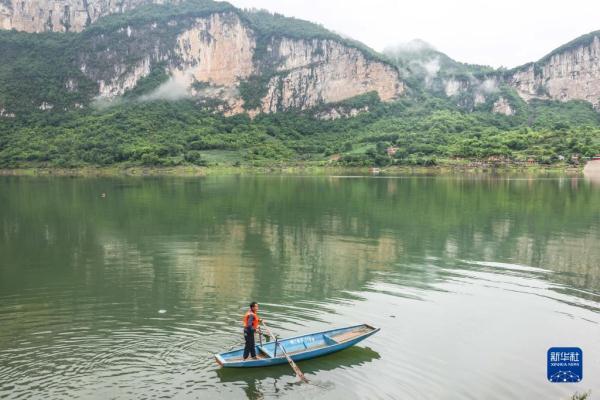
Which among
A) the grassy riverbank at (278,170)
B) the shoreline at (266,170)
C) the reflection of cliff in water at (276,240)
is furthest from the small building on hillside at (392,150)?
the reflection of cliff in water at (276,240)

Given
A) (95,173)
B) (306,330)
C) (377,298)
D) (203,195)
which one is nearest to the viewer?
(306,330)

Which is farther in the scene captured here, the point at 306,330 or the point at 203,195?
the point at 203,195

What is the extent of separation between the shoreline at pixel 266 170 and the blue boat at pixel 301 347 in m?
116

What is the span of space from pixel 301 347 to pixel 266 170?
442 feet

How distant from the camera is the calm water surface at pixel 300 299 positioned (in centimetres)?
1588

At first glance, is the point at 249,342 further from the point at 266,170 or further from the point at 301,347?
the point at 266,170

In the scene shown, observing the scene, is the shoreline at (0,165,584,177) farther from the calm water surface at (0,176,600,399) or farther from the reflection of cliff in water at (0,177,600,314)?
the calm water surface at (0,176,600,399)

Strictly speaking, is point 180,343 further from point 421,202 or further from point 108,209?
point 421,202

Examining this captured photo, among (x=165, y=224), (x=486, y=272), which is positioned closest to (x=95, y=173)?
(x=165, y=224)

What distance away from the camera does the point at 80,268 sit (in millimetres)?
30266

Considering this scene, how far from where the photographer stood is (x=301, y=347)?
57.3 feet

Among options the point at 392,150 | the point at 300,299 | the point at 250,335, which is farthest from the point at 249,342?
the point at 392,150

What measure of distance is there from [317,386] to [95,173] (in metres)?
137

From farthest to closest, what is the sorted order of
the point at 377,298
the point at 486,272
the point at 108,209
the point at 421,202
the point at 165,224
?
the point at 421,202 < the point at 108,209 < the point at 165,224 < the point at 486,272 < the point at 377,298
